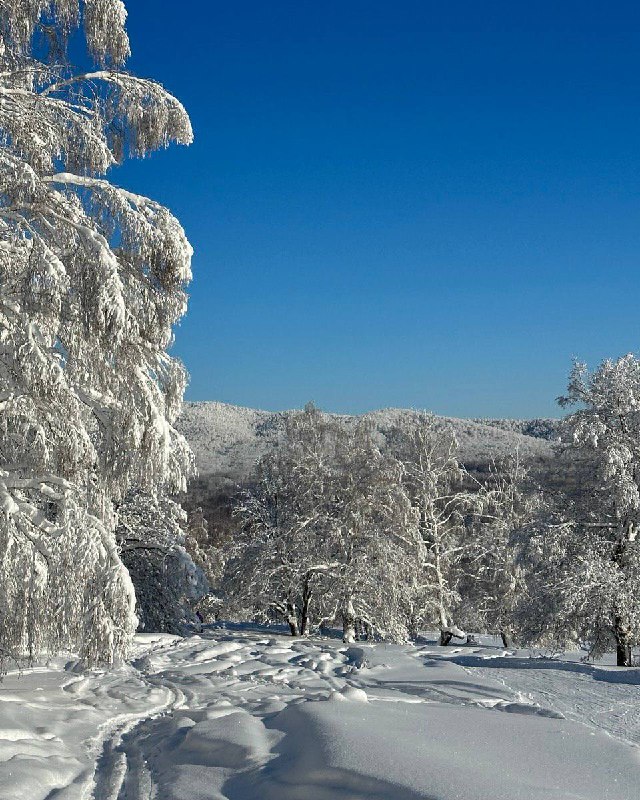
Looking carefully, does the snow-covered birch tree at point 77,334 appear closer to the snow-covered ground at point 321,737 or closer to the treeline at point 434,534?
the snow-covered ground at point 321,737

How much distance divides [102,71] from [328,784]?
7.30m

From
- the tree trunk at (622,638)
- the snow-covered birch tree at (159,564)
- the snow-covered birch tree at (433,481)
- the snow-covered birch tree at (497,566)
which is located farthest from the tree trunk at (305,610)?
the tree trunk at (622,638)

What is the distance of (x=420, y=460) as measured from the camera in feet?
87.7

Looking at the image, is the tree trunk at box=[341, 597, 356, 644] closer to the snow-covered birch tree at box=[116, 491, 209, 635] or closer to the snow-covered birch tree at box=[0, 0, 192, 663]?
the snow-covered birch tree at box=[116, 491, 209, 635]

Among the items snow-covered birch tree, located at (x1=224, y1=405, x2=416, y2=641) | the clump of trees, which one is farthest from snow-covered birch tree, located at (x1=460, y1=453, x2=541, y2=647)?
snow-covered birch tree, located at (x1=224, y1=405, x2=416, y2=641)

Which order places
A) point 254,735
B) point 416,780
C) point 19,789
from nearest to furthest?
1. point 416,780
2. point 19,789
3. point 254,735

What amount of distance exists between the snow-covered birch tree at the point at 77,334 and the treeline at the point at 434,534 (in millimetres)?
10560

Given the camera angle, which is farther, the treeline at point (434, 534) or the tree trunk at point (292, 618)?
the tree trunk at point (292, 618)

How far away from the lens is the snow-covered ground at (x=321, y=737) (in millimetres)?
5137

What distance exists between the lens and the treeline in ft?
49.4

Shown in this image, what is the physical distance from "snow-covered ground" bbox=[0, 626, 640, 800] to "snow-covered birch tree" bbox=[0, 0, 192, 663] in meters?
1.17

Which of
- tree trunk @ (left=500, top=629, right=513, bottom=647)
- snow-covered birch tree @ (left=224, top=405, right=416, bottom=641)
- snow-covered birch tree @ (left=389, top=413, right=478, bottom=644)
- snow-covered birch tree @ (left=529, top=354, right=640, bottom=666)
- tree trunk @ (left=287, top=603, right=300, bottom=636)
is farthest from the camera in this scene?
tree trunk @ (left=500, top=629, right=513, bottom=647)

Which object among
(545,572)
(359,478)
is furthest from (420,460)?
(545,572)

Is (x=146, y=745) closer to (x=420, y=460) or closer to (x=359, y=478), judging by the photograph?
(x=359, y=478)
